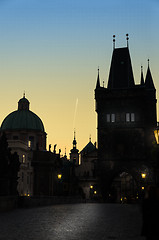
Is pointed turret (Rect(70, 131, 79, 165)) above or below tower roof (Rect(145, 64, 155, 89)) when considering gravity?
below

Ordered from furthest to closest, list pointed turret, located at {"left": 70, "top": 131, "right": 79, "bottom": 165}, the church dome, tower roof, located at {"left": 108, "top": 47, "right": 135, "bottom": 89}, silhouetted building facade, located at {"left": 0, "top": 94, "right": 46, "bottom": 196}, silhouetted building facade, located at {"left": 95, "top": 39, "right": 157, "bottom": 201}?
pointed turret, located at {"left": 70, "top": 131, "right": 79, "bottom": 165}, the church dome, silhouetted building facade, located at {"left": 0, "top": 94, "right": 46, "bottom": 196}, tower roof, located at {"left": 108, "top": 47, "right": 135, "bottom": 89}, silhouetted building facade, located at {"left": 95, "top": 39, "right": 157, "bottom": 201}

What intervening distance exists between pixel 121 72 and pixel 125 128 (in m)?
13.0

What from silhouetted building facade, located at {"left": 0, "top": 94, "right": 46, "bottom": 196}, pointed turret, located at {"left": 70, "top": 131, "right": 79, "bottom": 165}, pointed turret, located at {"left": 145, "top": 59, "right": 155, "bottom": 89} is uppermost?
pointed turret, located at {"left": 145, "top": 59, "right": 155, "bottom": 89}

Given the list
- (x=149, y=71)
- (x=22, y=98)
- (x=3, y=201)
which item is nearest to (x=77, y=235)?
(x=3, y=201)

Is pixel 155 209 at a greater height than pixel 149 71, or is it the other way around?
pixel 149 71

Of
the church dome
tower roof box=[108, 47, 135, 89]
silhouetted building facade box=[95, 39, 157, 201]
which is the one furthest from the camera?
the church dome

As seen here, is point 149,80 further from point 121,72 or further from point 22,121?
point 22,121

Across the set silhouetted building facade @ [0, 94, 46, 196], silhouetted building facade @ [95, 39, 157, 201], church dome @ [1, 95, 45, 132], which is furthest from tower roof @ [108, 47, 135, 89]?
church dome @ [1, 95, 45, 132]

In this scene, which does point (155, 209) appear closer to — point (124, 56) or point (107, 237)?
point (107, 237)

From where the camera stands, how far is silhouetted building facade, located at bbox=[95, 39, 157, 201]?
2869 inches

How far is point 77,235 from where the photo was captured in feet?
44.4

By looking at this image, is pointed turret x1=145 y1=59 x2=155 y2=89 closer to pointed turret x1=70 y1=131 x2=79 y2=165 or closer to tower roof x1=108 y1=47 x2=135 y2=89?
tower roof x1=108 y1=47 x2=135 y2=89

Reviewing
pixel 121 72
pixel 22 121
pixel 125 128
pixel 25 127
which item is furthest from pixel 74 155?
pixel 125 128

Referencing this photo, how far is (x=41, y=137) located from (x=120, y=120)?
105 feet
